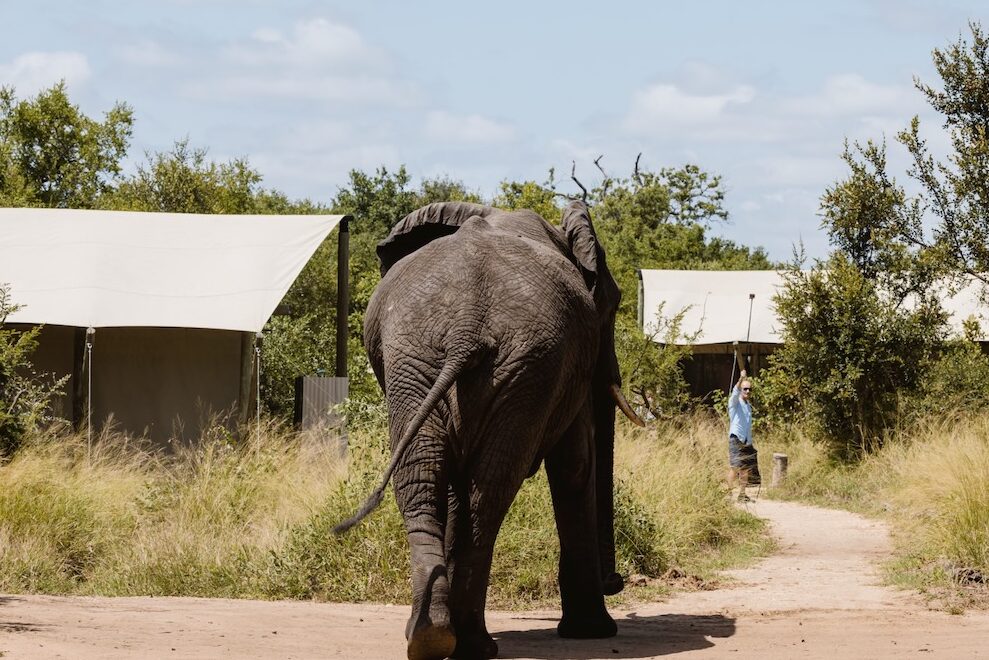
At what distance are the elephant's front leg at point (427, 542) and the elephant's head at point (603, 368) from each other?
1400 mm

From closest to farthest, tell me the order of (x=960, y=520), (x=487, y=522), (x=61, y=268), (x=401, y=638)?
1. (x=487, y=522)
2. (x=401, y=638)
3. (x=960, y=520)
4. (x=61, y=268)

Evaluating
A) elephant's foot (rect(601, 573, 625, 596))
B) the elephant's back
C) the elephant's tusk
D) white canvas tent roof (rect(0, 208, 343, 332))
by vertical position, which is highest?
white canvas tent roof (rect(0, 208, 343, 332))

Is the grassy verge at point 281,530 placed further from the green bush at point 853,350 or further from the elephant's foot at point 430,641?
the green bush at point 853,350

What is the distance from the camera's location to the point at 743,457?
18.2m

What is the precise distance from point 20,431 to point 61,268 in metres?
5.20

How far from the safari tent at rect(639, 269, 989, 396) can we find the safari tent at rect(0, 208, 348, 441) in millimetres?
10793

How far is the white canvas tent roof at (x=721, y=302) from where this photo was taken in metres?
27.5

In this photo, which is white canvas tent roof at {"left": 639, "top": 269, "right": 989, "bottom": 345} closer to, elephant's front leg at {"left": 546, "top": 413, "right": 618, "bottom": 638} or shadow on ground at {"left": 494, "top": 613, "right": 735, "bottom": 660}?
shadow on ground at {"left": 494, "top": 613, "right": 735, "bottom": 660}

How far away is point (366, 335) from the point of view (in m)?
6.57

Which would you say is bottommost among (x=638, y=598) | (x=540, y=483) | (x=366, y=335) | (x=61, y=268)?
(x=638, y=598)

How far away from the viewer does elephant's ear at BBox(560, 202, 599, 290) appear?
7094mm

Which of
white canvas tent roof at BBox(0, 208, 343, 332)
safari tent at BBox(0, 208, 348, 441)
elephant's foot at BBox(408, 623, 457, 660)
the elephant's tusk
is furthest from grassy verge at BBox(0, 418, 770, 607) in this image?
safari tent at BBox(0, 208, 348, 441)

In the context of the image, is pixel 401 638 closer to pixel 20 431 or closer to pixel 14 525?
pixel 14 525

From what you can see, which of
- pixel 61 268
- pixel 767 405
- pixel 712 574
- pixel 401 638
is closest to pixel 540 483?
pixel 712 574
